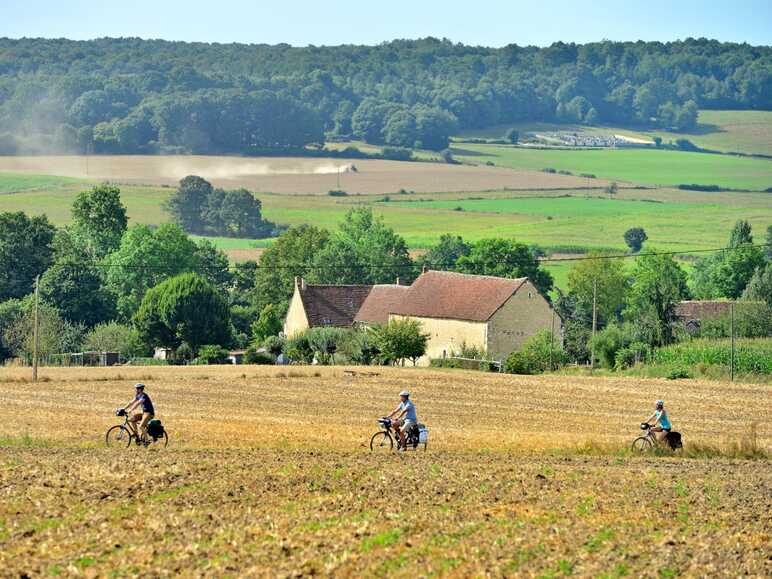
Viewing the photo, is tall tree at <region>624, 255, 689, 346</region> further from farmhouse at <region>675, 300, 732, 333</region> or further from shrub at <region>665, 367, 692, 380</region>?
shrub at <region>665, 367, 692, 380</region>

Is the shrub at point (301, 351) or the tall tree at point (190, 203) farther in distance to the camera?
the tall tree at point (190, 203)

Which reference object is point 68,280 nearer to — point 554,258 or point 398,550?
point 554,258

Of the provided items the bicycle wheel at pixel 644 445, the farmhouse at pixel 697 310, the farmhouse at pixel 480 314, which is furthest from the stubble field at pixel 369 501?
the farmhouse at pixel 697 310

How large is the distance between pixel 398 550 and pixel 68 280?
82.0m

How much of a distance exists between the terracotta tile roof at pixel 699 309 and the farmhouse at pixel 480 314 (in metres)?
15.9

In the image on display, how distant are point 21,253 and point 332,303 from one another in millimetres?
30084

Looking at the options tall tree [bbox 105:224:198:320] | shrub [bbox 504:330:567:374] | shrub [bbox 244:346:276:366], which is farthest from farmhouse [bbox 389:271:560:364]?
tall tree [bbox 105:224:198:320]

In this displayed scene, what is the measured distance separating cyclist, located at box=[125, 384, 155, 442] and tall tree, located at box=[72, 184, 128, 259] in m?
88.2

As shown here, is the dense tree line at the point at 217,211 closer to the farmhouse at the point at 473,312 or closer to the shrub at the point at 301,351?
the farmhouse at the point at 473,312

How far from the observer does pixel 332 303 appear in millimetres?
91625

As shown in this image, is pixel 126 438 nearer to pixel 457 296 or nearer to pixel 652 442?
pixel 652 442

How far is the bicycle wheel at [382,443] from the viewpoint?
3359 centimetres

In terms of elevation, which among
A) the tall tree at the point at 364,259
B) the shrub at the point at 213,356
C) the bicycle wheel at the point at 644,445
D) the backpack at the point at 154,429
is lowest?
the shrub at the point at 213,356

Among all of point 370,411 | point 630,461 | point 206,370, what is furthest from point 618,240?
point 630,461
